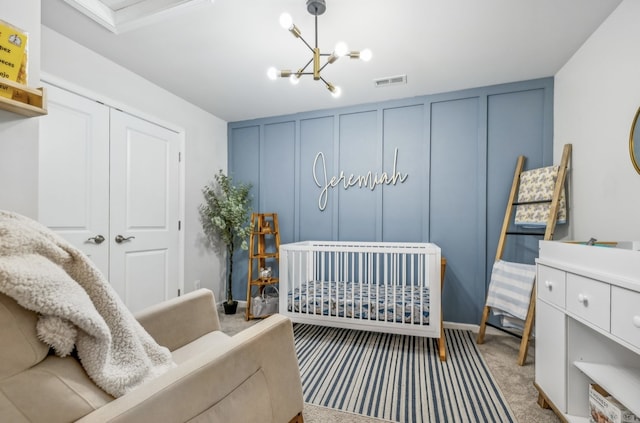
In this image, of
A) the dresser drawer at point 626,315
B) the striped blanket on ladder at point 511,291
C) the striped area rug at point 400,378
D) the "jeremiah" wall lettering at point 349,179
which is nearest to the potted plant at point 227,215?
the "jeremiah" wall lettering at point 349,179

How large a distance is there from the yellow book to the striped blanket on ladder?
9.98ft

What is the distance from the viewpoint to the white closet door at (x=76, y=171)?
6.54 ft

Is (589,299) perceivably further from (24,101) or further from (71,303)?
(24,101)

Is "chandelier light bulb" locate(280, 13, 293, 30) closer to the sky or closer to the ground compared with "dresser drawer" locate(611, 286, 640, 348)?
closer to the sky

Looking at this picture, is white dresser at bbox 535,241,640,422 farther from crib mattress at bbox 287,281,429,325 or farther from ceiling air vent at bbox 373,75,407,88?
ceiling air vent at bbox 373,75,407,88

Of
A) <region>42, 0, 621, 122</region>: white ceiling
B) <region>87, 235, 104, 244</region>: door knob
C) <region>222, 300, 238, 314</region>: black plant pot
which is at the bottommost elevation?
<region>222, 300, 238, 314</region>: black plant pot

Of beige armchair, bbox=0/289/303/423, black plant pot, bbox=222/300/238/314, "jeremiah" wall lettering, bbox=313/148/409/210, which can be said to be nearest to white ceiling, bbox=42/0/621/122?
"jeremiah" wall lettering, bbox=313/148/409/210

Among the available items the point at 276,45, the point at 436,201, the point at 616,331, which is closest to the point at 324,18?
the point at 276,45

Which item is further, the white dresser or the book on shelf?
the white dresser

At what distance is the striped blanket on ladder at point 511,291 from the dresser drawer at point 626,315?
3.89ft

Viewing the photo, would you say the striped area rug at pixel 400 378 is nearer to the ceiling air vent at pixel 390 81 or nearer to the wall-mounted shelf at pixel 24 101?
the wall-mounted shelf at pixel 24 101

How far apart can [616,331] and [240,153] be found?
3.63 m

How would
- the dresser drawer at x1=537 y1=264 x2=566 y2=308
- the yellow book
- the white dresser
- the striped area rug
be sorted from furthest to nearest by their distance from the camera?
the striped area rug
the dresser drawer at x1=537 y1=264 x2=566 y2=308
the white dresser
the yellow book

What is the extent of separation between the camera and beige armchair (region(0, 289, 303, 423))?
583mm
